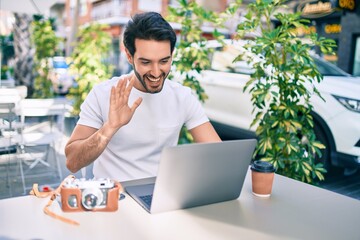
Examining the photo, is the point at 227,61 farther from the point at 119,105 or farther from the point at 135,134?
the point at 119,105

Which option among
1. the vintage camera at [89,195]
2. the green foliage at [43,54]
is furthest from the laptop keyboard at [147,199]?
the green foliage at [43,54]

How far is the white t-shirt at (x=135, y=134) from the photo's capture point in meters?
1.78

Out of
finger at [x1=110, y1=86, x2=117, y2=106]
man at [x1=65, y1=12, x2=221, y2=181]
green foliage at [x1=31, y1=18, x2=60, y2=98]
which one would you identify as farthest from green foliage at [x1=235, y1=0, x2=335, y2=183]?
green foliage at [x1=31, y1=18, x2=60, y2=98]

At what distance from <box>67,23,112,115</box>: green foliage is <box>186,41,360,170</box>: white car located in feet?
5.49

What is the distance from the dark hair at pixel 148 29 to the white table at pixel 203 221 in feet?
2.42

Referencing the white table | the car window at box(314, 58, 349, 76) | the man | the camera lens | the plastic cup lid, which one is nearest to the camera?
the white table

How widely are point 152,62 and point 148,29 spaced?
0.47 feet

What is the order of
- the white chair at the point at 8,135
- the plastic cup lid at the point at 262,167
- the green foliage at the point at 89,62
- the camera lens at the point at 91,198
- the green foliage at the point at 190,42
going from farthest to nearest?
the green foliage at the point at 89,62, the green foliage at the point at 190,42, the white chair at the point at 8,135, the plastic cup lid at the point at 262,167, the camera lens at the point at 91,198

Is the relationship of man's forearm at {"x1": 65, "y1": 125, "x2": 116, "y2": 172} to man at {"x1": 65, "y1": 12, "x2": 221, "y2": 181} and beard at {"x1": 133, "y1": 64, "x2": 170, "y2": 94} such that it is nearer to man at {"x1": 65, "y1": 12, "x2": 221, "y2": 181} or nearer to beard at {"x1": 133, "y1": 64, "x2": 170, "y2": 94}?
man at {"x1": 65, "y1": 12, "x2": 221, "y2": 181}

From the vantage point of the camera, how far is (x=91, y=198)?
122 cm

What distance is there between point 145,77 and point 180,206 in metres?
0.71

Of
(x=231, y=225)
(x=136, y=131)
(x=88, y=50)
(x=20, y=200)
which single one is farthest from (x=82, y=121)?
(x=88, y=50)

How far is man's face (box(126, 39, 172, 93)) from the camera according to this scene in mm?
1741

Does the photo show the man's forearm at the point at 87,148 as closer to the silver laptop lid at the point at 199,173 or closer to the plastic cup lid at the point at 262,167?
the silver laptop lid at the point at 199,173
